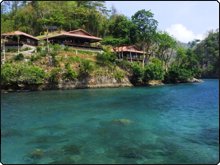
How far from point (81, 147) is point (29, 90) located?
24.2 meters

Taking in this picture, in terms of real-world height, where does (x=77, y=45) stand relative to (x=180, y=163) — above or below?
above

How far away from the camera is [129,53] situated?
161 ft

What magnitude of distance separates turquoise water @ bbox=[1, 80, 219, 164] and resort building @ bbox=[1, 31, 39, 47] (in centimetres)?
2125

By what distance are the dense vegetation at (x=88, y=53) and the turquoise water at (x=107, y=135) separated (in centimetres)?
1511

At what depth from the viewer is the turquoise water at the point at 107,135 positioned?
33.6 ft

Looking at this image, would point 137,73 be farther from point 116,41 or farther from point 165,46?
point 165,46

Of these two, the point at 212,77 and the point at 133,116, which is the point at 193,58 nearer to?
the point at 212,77

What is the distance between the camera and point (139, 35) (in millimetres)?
45312

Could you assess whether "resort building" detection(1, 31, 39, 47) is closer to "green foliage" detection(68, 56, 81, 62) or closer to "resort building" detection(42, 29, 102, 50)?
"resort building" detection(42, 29, 102, 50)

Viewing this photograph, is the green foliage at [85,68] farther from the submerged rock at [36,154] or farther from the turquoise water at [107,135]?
the submerged rock at [36,154]

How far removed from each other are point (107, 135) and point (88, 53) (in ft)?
103

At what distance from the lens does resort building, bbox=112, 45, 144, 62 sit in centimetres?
4794

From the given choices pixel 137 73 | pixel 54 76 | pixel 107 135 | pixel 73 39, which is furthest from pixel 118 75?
pixel 107 135

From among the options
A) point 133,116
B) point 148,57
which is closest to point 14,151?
point 133,116
